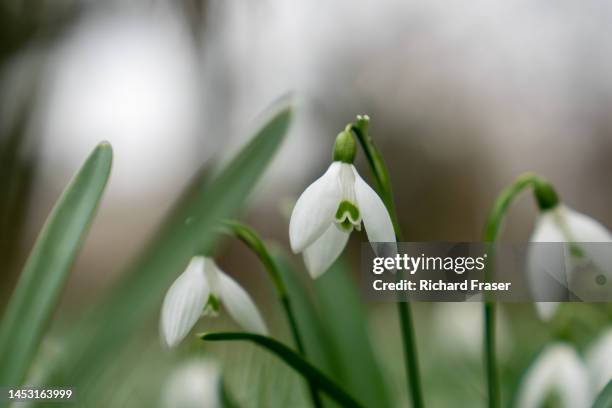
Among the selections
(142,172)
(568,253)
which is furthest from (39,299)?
(142,172)

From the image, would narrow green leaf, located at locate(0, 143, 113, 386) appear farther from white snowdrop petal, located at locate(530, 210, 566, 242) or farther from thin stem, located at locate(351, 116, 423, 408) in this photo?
white snowdrop petal, located at locate(530, 210, 566, 242)

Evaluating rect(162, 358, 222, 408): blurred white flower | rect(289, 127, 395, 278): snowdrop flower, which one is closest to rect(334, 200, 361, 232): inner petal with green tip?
rect(289, 127, 395, 278): snowdrop flower

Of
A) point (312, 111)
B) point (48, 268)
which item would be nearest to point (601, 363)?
point (48, 268)

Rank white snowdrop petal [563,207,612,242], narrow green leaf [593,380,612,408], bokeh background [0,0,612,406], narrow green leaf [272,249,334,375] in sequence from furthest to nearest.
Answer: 1. bokeh background [0,0,612,406]
2. narrow green leaf [272,249,334,375]
3. white snowdrop petal [563,207,612,242]
4. narrow green leaf [593,380,612,408]

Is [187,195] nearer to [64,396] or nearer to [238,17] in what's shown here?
[64,396]

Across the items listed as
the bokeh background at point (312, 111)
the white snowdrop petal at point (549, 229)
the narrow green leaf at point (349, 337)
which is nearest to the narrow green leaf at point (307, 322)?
the narrow green leaf at point (349, 337)

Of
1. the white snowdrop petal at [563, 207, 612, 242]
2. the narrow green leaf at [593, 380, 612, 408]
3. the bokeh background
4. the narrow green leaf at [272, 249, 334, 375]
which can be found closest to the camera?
the narrow green leaf at [593, 380, 612, 408]

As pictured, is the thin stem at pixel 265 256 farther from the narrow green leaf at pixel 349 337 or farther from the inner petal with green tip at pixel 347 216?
the narrow green leaf at pixel 349 337

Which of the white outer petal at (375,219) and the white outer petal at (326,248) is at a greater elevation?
the white outer petal at (375,219)

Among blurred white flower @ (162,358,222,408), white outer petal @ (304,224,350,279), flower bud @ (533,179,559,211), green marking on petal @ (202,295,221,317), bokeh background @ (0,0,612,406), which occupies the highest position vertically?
bokeh background @ (0,0,612,406)
